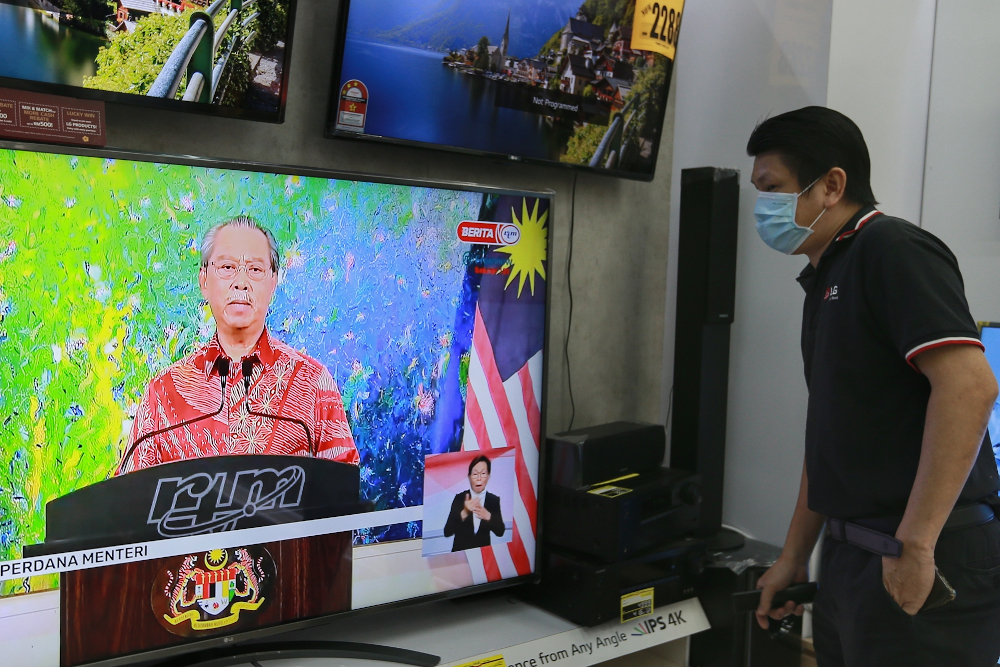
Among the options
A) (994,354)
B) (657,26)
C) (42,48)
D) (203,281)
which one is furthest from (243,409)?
(994,354)

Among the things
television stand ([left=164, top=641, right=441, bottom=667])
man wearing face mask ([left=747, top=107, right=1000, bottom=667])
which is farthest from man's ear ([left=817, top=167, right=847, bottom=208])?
television stand ([left=164, top=641, right=441, bottom=667])

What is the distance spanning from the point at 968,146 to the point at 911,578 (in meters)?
1.93

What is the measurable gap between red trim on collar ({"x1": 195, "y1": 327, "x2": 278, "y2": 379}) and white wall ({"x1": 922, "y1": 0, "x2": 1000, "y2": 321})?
2.35m

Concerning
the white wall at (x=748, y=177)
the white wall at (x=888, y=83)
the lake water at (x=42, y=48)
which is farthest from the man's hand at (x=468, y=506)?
the white wall at (x=888, y=83)

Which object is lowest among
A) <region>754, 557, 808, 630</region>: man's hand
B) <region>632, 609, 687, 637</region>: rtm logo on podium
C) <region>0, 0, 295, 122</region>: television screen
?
<region>632, 609, 687, 637</region>: rtm logo on podium

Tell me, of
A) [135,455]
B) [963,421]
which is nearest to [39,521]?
[135,455]

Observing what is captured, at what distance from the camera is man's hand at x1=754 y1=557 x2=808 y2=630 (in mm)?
1854

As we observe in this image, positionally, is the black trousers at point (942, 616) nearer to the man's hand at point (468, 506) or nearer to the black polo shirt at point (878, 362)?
the black polo shirt at point (878, 362)

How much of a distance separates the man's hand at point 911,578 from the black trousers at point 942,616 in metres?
0.06

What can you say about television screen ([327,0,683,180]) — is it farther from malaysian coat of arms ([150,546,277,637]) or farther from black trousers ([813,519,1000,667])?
black trousers ([813,519,1000,667])

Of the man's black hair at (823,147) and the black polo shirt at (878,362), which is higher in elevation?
the man's black hair at (823,147)

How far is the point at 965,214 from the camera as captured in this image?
283cm

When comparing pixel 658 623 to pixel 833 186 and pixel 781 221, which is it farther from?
pixel 833 186

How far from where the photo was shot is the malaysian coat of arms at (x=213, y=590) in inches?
73.5
